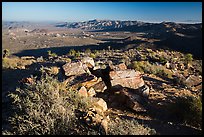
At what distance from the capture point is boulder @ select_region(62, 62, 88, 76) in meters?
9.44

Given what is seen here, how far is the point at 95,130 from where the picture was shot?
630 cm

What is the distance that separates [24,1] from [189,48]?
38.3m

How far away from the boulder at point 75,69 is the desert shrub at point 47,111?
2.00m

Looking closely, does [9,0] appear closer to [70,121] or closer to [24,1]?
[24,1]

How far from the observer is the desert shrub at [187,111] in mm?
7688

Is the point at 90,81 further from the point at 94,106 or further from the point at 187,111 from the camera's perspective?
the point at 187,111

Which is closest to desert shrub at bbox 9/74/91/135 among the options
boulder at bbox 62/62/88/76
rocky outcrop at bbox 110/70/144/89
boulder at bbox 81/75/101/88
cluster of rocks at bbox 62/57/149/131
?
cluster of rocks at bbox 62/57/149/131

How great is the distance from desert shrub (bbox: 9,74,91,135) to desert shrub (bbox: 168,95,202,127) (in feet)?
8.49

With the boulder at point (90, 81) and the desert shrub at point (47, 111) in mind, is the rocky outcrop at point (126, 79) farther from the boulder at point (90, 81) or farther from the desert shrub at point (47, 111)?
the desert shrub at point (47, 111)

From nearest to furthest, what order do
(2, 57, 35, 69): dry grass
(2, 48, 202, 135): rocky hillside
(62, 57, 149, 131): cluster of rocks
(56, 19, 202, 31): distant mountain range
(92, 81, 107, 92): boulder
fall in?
(2, 48, 202, 135): rocky hillside < (62, 57, 149, 131): cluster of rocks < (92, 81, 107, 92): boulder < (2, 57, 35, 69): dry grass < (56, 19, 202, 31): distant mountain range

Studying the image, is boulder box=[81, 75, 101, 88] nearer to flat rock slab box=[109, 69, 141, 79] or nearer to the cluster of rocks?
the cluster of rocks

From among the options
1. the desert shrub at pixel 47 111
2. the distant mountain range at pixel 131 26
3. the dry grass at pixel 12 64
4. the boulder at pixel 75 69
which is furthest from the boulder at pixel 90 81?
the distant mountain range at pixel 131 26

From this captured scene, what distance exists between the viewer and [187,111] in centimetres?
795

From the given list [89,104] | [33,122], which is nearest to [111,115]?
[89,104]
